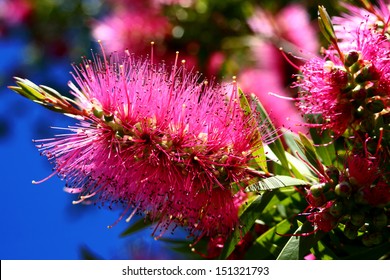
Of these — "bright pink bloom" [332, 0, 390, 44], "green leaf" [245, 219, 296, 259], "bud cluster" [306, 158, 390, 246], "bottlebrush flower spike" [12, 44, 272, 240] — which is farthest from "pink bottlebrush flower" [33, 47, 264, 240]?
"bright pink bloom" [332, 0, 390, 44]

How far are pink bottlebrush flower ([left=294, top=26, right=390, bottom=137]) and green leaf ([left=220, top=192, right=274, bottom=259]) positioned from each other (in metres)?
0.24

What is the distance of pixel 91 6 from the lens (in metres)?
4.09

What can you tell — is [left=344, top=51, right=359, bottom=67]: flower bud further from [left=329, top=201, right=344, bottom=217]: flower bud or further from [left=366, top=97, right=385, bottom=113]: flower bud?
[left=329, top=201, right=344, bottom=217]: flower bud

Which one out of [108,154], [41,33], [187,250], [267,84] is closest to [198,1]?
[267,84]

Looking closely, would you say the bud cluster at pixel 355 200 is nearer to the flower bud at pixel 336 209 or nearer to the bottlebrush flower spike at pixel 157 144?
the flower bud at pixel 336 209

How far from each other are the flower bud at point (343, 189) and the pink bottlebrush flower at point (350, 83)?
0.15 m

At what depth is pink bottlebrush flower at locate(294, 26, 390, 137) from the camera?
4.67 ft

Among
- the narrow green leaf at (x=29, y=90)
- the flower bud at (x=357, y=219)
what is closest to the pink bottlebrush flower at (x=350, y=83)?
the flower bud at (x=357, y=219)

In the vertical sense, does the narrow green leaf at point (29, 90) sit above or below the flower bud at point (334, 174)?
above

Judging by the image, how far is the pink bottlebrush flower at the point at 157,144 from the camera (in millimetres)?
1500

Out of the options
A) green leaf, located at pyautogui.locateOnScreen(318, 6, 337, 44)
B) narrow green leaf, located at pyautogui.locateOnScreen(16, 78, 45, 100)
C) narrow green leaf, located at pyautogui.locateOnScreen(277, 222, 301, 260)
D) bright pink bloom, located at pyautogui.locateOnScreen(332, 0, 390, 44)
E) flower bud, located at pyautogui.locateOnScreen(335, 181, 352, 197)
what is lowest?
narrow green leaf, located at pyautogui.locateOnScreen(277, 222, 301, 260)
